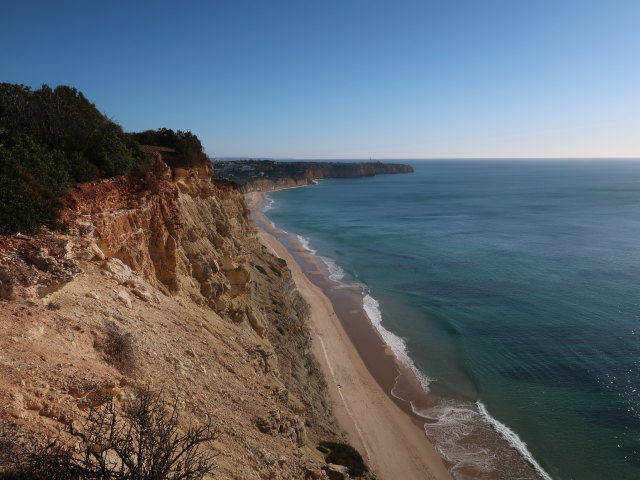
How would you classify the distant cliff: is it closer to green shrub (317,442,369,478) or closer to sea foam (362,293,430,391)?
sea foam (362,293,430,391)

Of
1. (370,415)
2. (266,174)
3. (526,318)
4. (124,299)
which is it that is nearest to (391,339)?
(370,415)

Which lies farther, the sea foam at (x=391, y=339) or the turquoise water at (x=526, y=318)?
the sea foam at (x=391, y=339)

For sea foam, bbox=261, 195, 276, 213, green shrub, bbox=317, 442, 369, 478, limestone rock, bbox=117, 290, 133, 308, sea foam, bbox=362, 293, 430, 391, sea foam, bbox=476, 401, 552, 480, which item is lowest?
sea foam, bbox=476, 401, 552, 480

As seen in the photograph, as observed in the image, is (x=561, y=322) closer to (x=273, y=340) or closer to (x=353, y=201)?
(x=273, y=340)

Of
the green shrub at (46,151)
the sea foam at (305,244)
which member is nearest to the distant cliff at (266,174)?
the sea foam at (305,244)

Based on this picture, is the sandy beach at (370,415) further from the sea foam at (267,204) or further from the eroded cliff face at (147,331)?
the sea foam at (267,204)

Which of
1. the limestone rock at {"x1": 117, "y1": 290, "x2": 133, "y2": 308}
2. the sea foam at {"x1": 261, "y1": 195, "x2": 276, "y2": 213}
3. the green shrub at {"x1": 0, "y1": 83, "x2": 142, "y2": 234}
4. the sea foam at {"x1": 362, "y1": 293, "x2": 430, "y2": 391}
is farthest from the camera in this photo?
the sea foam at {"x1": 261, "y1": 195, "x2": 276, "y2": 213}

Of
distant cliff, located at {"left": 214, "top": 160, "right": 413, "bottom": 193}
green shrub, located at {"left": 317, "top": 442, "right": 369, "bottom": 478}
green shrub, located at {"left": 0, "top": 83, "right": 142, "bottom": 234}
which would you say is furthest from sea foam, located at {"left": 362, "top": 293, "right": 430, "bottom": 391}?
distant cliff, located at {"left": 214, "top": 160, "right": 413, "bottom": 193}

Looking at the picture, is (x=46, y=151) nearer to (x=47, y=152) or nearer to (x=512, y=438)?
(x=47, y=152)
